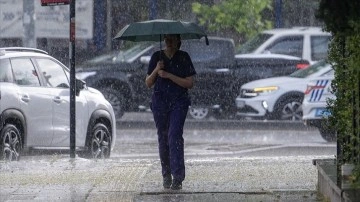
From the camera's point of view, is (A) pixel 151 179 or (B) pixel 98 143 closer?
(A) pixel 151 179

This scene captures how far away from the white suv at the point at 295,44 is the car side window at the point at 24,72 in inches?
476

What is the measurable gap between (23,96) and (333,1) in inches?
341

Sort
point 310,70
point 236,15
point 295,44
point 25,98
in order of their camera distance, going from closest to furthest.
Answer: point 25,98
point 310,70
point 295,44
point 236,15

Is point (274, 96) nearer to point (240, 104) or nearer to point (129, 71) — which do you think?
point (240, 104)

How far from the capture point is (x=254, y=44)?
2855 centimetres

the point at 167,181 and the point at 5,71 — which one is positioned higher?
the point at 5,71

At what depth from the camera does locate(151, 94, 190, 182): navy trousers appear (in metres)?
11.6

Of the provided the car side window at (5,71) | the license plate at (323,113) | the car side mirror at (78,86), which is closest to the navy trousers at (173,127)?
the license plate at (323,113)

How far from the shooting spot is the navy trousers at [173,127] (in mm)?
11594

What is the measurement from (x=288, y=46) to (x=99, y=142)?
38.7 feet

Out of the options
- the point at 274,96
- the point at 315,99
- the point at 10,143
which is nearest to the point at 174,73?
the point at 10,143

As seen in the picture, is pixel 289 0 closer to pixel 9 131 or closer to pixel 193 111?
pixel 193 111

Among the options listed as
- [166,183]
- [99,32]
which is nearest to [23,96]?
[166,183]

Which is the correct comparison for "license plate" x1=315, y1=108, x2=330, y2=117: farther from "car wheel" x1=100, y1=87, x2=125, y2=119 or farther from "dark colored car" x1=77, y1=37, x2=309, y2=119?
"car wheel" x1=100, y1=87, x2=125, y2=119
